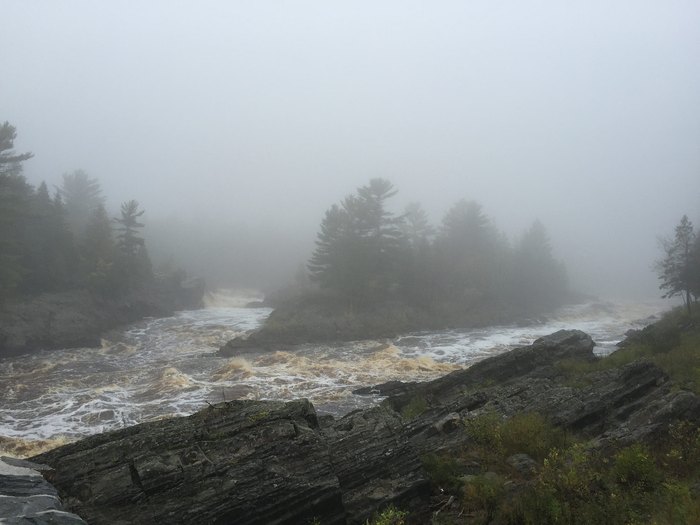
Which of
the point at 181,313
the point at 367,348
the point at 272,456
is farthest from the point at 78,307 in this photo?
the point at 272,456

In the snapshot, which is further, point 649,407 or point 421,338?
point 421,338

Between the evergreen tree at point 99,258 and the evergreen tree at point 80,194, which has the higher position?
the evergreen tree at point 80,194

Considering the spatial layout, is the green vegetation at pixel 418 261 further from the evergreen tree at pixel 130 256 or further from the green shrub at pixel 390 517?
the green shrub at pixel 390 517

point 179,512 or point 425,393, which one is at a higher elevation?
point 179,512

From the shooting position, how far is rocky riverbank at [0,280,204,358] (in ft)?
112

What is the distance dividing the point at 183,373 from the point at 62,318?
18.1 meters

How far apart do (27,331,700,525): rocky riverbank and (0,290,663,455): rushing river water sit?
37.8 feet

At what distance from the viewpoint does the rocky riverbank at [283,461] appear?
23.7ft

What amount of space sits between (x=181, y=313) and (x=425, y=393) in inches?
1915

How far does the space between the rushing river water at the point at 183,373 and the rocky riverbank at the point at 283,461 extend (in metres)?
11.5

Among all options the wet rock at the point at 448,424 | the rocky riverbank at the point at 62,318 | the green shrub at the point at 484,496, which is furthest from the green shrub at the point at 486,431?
the rocky riverbank at the point at 62,318

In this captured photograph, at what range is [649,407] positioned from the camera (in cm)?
1134

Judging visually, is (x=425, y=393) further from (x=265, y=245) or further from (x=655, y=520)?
(x=265, y=245)

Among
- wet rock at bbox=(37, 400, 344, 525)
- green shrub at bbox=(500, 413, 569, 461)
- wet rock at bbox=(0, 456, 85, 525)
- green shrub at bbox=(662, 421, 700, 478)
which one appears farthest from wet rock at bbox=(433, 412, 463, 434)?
wet rock at bbox=(0, 456, 85, 525)
